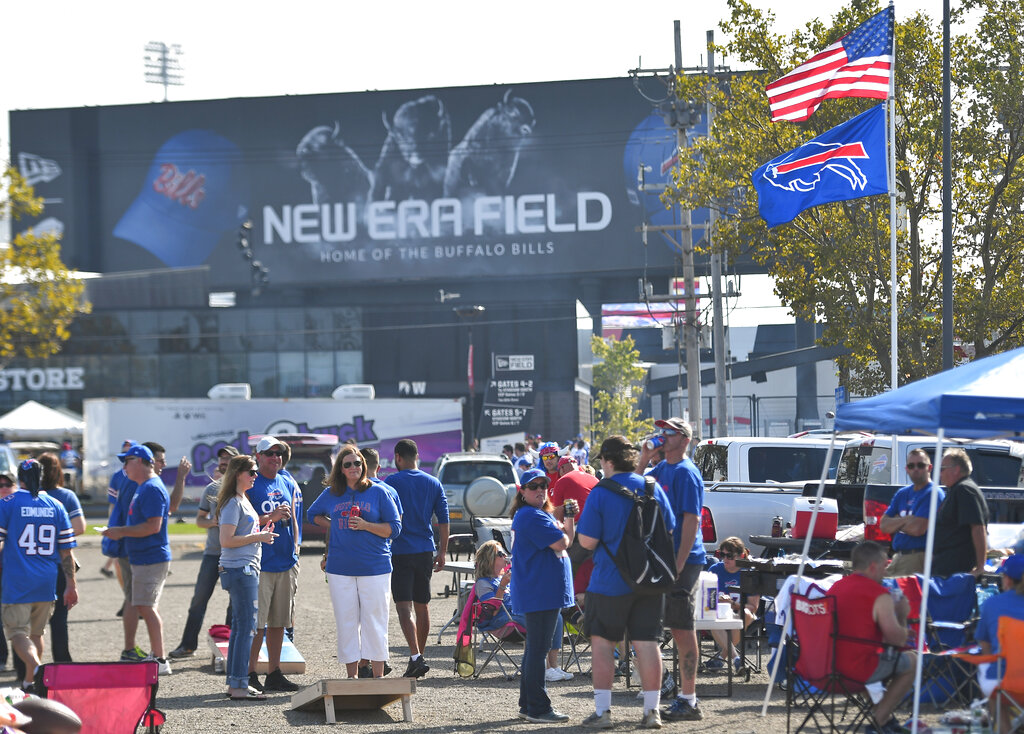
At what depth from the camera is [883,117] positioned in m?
16.0

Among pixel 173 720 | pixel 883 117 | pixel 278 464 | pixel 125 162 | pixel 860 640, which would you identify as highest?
pixel 125 162

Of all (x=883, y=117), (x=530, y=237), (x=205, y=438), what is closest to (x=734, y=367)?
(x=530, y=237)

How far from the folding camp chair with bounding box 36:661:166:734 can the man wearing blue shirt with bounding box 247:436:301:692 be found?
2774 mm

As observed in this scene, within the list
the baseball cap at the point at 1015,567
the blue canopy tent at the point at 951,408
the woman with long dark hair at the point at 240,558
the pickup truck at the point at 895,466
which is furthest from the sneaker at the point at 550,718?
the pickup truck at the point at 895,466

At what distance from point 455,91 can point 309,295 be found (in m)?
13.9

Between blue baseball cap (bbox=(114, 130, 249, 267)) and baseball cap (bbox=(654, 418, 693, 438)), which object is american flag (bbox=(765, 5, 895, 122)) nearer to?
baseball cap (bbox=(654, 418, 693, 438))

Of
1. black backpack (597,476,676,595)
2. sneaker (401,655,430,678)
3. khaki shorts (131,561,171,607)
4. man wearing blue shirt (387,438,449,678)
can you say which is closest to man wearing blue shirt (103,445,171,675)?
khaki shorts (131,561,171,607)

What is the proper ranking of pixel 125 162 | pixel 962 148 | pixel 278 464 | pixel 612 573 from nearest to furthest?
pixel 612 573, pixel 278 464, pixel 962 148, pixel 125 162

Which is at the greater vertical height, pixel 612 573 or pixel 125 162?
pixel 125 162

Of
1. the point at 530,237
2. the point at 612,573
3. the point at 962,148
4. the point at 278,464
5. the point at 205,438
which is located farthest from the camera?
the point at 530,237

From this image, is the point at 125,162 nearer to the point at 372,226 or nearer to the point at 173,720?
the point at 372,226

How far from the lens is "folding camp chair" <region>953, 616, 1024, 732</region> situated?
698 cm

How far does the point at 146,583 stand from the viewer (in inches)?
441

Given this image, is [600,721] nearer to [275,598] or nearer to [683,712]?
[683,712]
